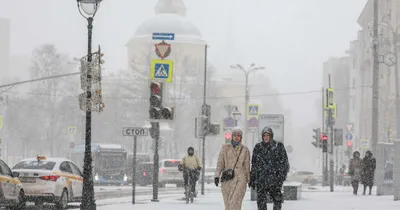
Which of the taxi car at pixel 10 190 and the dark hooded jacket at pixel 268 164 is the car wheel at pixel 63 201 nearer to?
the taxi car at pixel 10 190

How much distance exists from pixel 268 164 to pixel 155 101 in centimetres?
911

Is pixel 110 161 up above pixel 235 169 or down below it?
above

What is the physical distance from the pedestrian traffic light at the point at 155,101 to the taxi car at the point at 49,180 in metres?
2.84

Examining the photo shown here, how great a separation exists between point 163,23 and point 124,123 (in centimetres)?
7043

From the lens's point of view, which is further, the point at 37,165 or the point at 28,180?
the point at 37,165

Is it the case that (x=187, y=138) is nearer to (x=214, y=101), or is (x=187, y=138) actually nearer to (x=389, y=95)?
(x=214, y=101)

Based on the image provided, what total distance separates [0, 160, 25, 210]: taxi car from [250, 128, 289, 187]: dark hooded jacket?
6.94m

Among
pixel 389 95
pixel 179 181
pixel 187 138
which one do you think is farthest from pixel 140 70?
pixel 179 181

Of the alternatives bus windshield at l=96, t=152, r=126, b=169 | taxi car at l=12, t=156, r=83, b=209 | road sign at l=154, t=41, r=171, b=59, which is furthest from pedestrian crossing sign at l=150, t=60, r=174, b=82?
bus windshield at l=96, t=152, r=126, b=169

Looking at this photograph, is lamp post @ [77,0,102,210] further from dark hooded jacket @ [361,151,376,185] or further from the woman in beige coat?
dark hooded jacket @ [361,151,376,185]

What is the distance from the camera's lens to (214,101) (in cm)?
10438

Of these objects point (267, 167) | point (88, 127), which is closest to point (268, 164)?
point (267, 167)

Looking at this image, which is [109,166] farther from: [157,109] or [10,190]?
[10,190]

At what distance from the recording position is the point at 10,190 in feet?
76.2
